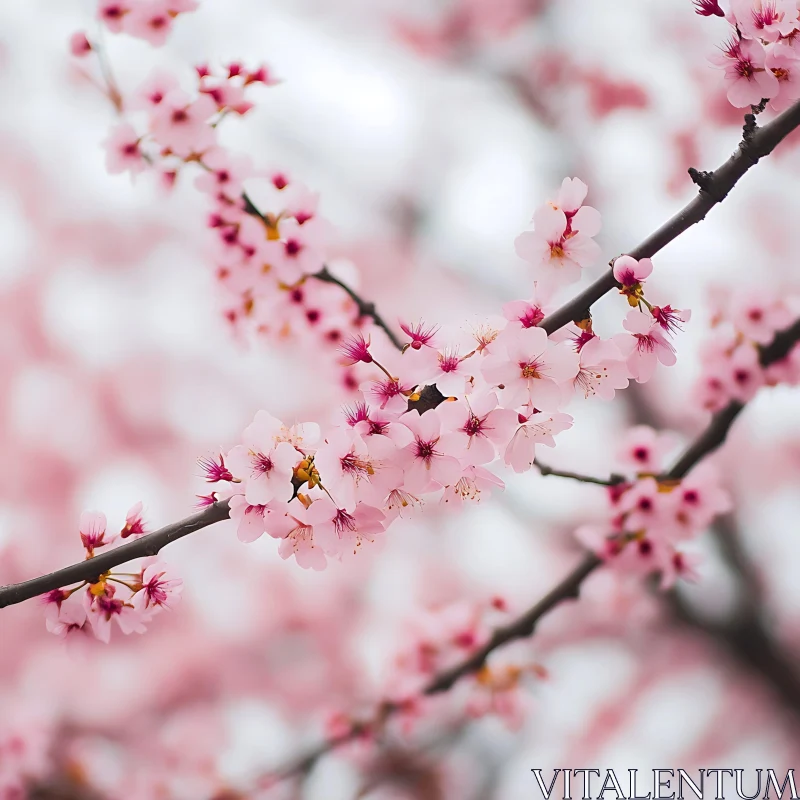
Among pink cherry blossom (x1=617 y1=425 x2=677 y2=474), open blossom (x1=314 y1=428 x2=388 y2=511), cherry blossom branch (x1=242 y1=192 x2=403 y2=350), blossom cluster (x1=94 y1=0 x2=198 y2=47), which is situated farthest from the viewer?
pink cherry blossom (x1=617 y1=425 x2=677 y2=474)

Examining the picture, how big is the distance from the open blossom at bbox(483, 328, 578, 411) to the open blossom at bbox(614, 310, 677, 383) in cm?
11

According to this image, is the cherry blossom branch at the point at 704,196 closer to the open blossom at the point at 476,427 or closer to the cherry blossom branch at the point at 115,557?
the open blossom at the point at 476,427

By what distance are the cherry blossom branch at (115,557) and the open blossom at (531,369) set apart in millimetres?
355

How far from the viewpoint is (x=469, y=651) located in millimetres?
2094

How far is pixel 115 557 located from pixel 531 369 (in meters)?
0.54

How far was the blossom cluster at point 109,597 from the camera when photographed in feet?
2.87

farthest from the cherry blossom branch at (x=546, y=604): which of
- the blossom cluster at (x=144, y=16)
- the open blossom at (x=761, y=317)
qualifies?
the blossom cluster at (x=144, y=16)

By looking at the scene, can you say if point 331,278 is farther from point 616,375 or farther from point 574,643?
point 574,643

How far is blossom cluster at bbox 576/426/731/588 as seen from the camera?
142cm

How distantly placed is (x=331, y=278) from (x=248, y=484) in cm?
73

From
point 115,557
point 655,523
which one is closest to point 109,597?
point 115,557

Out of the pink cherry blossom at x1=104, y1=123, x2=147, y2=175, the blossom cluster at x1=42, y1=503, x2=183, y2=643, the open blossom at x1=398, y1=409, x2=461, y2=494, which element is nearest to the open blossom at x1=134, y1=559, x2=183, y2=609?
the blossom cluster at x1=42, y1=503, x2=183, y2=643

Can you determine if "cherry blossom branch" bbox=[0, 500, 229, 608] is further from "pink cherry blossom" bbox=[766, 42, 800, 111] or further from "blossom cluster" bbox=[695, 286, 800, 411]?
"blossom cluster" bbox=[695, 286, 800, 411]

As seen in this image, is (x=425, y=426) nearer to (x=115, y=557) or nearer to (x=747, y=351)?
(x=115, y=557)
